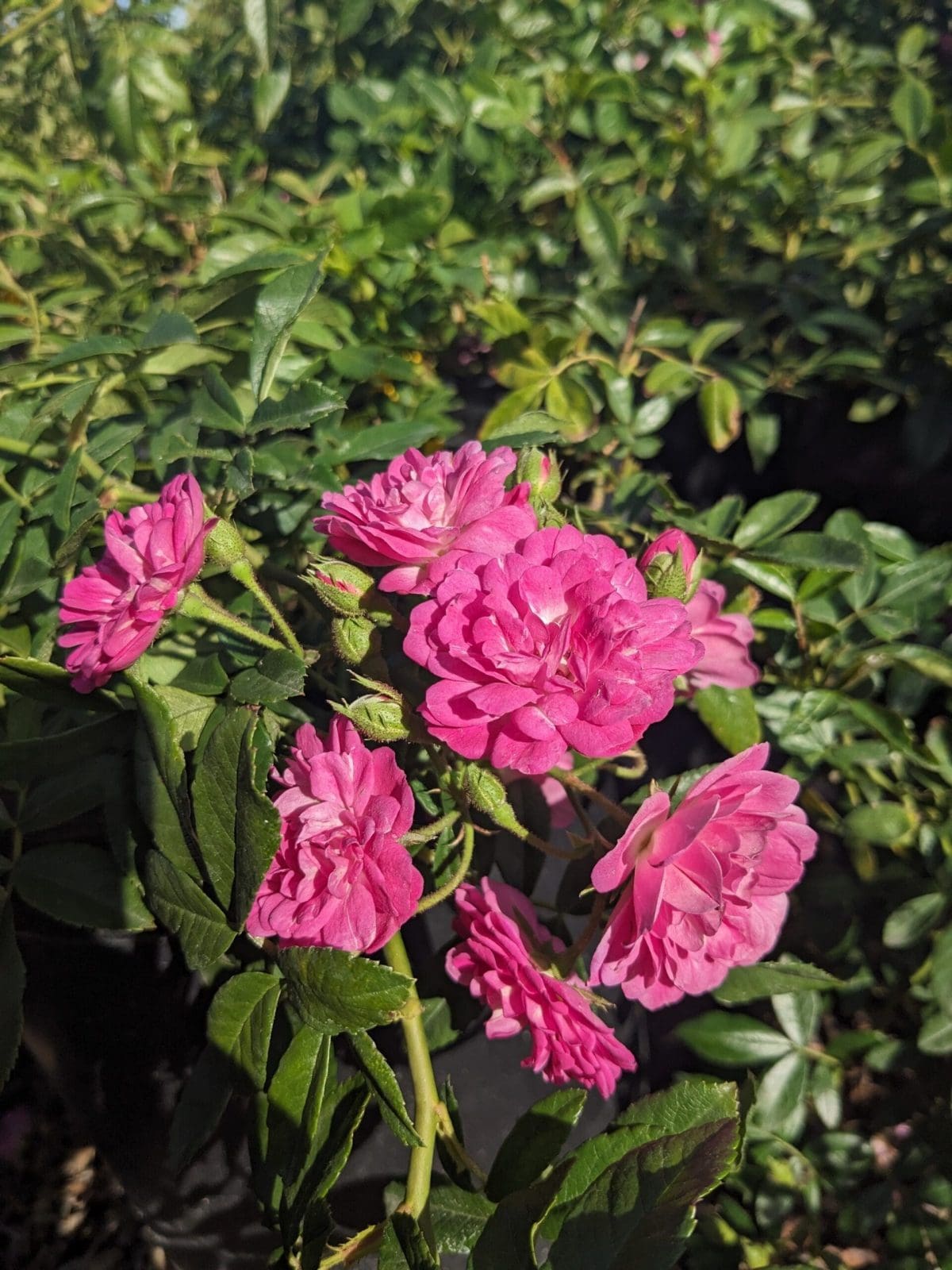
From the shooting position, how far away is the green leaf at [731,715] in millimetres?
661

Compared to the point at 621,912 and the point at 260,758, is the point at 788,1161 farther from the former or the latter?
the point at 260,758

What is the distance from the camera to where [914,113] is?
3.48ft

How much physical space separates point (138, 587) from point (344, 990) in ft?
0.75

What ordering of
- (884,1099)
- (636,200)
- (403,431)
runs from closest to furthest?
(403,431)
(884,1099)
(636,200)

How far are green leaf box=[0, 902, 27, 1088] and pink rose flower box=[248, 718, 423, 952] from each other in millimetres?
166

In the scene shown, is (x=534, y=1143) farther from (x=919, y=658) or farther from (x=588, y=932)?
(x=919, y=658)

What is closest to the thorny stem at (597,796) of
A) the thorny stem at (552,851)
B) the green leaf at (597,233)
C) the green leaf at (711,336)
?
the thorny stem at (552,851)

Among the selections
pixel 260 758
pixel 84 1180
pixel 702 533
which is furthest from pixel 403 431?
pixel 84 1180

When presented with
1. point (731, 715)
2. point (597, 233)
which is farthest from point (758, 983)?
point (597, 233)

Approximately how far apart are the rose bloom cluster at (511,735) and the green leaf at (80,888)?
0.13 m

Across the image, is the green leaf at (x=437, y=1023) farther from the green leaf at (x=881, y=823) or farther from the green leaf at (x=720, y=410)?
the green leaf at (x=720, y=410)

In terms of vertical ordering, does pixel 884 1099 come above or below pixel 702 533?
below

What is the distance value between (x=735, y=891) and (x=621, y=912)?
0.07 meters

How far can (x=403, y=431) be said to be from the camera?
2.36ft
